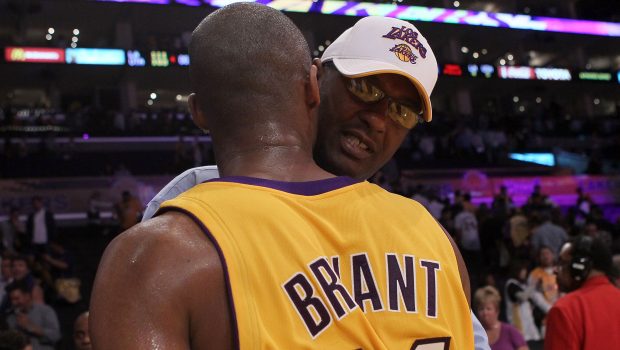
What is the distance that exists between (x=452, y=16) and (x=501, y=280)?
1692 cm

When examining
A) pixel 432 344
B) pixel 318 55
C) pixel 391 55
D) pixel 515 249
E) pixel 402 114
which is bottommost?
pixel 515 249

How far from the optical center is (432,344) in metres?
1.15

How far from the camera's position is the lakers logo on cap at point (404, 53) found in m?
1.45

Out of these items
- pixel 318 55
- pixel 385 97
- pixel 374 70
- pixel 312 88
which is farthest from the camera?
pixel 318 55

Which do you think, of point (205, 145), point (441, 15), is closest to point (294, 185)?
point (205, 145)

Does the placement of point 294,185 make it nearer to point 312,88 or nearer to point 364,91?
point 312,88

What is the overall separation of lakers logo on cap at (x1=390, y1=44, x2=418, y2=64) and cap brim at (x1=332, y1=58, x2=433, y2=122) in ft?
0.11

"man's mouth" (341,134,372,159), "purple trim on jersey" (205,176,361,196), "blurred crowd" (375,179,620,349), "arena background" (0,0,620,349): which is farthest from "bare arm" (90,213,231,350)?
"arena background" (0,0,620,349)

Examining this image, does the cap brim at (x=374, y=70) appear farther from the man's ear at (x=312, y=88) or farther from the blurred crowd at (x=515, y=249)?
the blurred crowd at (x=515, y=249)

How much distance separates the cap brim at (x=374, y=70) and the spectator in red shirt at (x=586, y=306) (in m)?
1.78

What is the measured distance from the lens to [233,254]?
3.41ft

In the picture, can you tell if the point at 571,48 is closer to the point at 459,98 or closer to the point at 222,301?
the point at 459,98

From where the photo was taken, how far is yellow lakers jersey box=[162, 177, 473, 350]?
3.42 feet

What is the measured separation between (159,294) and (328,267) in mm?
262
